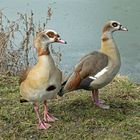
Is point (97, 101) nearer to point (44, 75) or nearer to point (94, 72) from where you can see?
point (94, 72)

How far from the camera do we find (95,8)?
35.0 ft

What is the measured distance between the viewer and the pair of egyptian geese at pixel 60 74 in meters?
4.06

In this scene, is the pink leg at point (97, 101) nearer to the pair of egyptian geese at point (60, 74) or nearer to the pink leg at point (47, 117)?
the pair of egyptian geese at point (60, 74)

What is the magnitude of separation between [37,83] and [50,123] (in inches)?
18.6

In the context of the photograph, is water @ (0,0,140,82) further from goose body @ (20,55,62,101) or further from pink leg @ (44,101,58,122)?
goose body @ (20,55,62,101)

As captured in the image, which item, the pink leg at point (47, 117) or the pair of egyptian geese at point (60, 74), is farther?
the pink leg at point (47, 117)

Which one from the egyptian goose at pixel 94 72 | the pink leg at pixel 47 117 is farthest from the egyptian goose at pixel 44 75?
the egyptian goose at pixel 94 72

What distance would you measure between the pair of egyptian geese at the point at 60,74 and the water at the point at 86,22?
2.46 metres

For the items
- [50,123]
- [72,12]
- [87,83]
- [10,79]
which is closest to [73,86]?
[87,83]

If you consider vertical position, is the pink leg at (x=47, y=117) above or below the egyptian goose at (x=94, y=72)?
below

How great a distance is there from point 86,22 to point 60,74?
18.9 feet

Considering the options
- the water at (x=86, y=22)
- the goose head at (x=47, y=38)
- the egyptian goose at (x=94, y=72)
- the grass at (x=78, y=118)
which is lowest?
the water at (x=86, y=22)

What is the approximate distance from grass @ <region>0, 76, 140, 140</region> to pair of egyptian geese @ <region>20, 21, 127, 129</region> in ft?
0.37

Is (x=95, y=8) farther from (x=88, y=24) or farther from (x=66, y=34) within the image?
(x=66, y=34)
